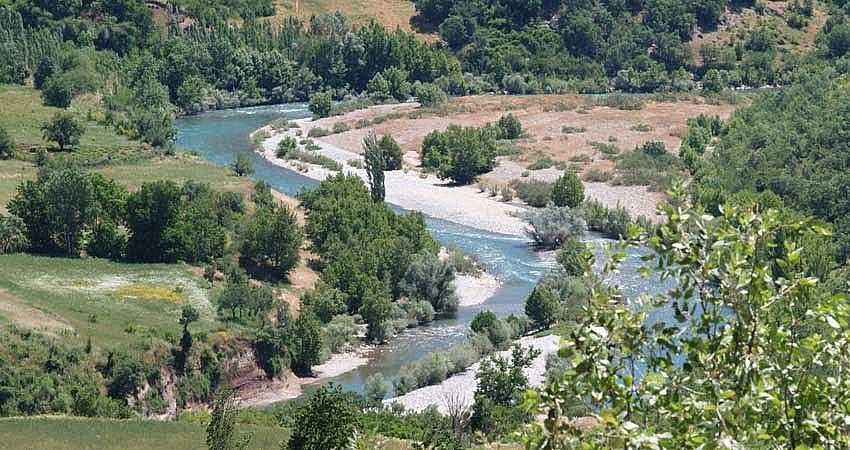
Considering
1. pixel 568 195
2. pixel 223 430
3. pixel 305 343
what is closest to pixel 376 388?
pixel 305 343

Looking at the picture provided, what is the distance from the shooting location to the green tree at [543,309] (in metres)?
54.3

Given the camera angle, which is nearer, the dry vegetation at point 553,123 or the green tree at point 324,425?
the green tree at point 324,425

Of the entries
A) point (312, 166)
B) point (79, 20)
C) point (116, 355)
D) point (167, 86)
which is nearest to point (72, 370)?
point (116, 355)

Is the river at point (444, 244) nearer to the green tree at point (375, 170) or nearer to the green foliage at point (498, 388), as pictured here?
the green tree at point (375, 170)

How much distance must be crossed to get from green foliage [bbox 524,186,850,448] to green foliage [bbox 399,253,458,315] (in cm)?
4740

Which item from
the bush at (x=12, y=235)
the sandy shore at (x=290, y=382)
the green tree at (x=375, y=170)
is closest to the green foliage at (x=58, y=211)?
the bush at (x=12, y=235)

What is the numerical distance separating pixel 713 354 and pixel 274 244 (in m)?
49.3

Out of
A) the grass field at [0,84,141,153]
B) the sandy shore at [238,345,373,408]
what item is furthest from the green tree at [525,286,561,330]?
the grass field at [0,84,141,153]

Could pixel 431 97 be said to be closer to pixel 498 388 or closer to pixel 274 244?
pixel 274 244

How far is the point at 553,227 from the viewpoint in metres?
69.3

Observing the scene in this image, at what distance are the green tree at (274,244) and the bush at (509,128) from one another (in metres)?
44.8

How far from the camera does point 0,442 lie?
3256 centimetres

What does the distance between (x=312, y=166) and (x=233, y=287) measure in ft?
133

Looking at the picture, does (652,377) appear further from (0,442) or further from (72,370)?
(72,370)
